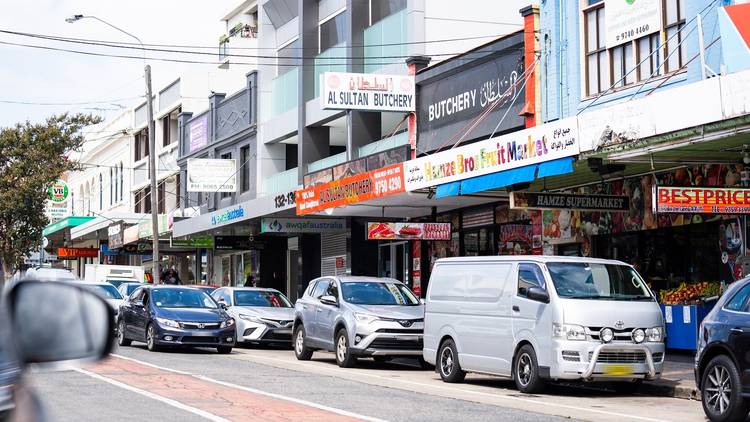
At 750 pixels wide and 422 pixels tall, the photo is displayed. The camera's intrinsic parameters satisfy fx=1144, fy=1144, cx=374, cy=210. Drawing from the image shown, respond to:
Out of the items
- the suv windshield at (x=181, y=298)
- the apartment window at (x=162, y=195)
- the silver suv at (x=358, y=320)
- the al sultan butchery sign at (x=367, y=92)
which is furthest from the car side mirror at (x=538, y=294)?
the apartment window at (x=162, y=195)

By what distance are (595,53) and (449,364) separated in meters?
8.10

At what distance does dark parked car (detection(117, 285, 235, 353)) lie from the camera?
2342 cm

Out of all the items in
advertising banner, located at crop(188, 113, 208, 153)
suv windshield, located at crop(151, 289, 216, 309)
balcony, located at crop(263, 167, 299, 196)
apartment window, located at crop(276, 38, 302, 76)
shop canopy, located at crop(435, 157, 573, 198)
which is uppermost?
apartment window, located at crop(276, 38, 302, 76)

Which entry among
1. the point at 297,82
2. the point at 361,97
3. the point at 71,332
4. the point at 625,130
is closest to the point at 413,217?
the point at 361,97

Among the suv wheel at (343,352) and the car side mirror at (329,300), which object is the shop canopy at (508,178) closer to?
the car side mirror at (329,300)

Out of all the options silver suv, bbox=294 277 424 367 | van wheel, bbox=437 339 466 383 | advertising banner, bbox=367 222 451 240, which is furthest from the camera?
advertising banner, bbox=367 222 451 240

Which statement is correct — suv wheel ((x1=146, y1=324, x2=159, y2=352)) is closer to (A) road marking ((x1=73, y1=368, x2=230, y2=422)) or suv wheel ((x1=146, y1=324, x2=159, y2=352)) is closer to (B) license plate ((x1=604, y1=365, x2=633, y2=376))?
(A) road marking ((x1=73, y1=368, x2=230, y2=422))

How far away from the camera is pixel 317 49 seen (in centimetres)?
3678

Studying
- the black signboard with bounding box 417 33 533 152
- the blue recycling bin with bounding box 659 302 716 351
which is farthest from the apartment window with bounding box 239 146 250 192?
the blue recycling bin with bounding box 659 302 716 351

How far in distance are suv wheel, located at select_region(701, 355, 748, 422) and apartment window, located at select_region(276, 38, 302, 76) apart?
26.4 m

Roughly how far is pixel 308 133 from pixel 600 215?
47.7ft

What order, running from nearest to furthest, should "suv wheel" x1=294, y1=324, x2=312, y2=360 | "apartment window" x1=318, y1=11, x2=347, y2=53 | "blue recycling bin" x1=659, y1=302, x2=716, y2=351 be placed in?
"blue recycling bin" x1=659, y1=302, x2=716, y2=351 → "suv wheel" x1=294, y1=324, x2=312, y2=360 → "apartment window" x1=318, y1=11, x2=347, y2=53

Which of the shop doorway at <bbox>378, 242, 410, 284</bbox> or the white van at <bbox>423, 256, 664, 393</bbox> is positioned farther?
the shop doorway at <bbox>378, 242, 410, 284</bbox>

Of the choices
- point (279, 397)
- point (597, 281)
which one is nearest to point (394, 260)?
point (597, 281)
